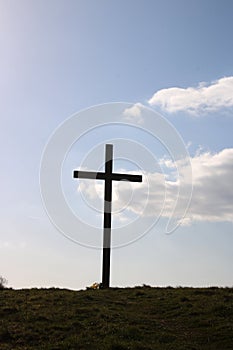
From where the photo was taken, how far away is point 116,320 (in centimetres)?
1691

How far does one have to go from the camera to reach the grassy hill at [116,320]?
14703 mm

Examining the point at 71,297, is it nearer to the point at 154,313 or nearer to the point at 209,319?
the point at 154,313

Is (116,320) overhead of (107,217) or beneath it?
beneath

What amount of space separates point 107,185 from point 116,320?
1115cm

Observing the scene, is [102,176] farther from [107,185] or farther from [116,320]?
[116,320]

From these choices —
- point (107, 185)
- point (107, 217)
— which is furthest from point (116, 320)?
point (107, 185)

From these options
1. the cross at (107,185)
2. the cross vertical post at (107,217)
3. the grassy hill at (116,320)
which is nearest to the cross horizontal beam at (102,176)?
the cross at (107,185)

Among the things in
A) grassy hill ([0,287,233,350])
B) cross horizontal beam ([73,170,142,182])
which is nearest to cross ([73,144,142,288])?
cross horizontal beam ([73,170,142,182])

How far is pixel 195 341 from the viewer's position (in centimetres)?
1515

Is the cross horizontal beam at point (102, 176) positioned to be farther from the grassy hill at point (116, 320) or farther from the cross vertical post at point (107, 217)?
the grassy hill at point (116, 320)

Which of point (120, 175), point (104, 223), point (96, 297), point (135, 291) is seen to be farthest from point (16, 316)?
point (120, 175)

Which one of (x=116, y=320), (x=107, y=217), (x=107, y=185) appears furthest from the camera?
(x=107, y=185)

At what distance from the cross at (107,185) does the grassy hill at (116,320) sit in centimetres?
340

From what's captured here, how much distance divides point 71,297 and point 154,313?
3.81 metres
